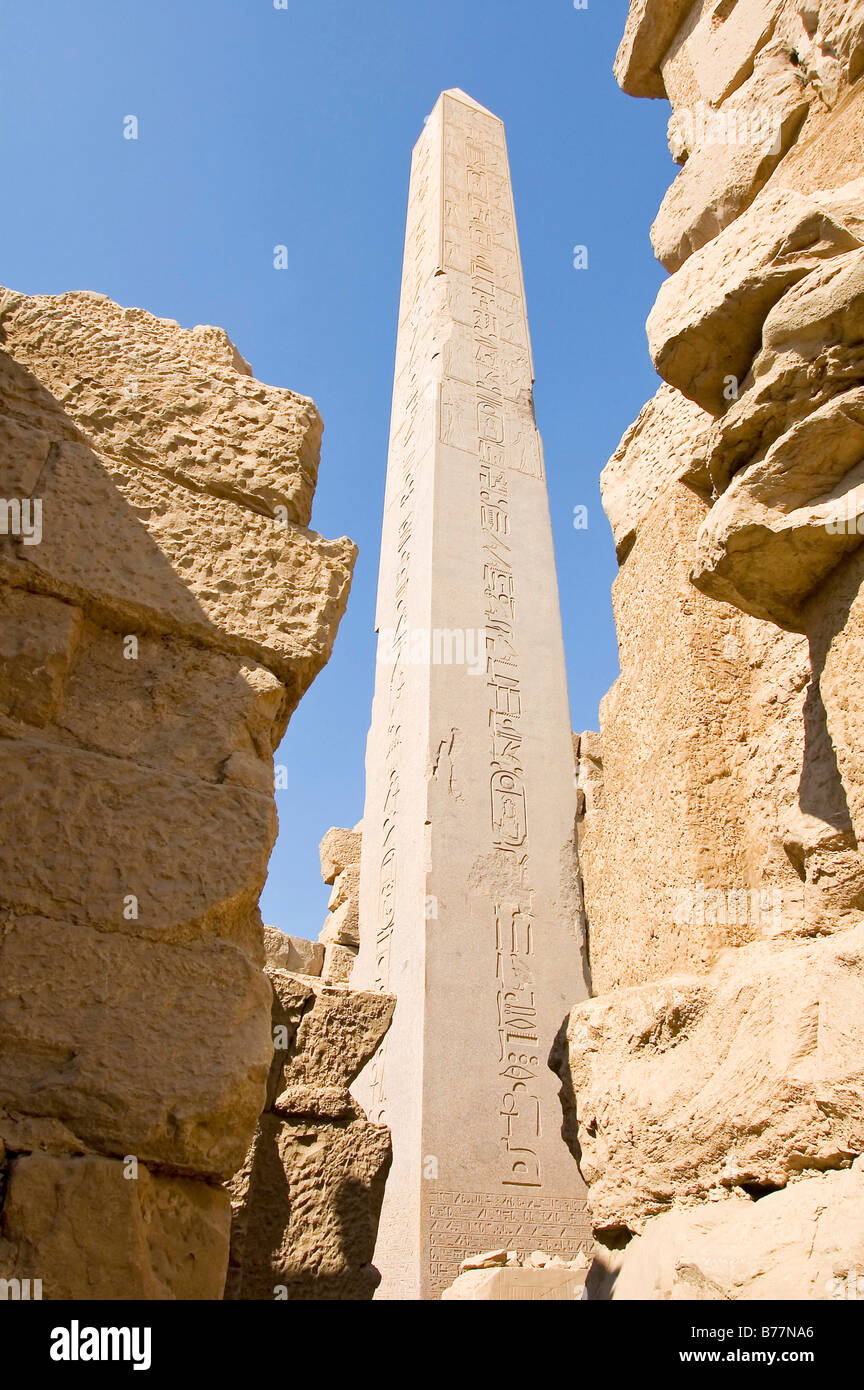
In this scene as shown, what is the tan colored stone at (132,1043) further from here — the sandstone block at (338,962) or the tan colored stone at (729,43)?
the sandstone block at (338,962)

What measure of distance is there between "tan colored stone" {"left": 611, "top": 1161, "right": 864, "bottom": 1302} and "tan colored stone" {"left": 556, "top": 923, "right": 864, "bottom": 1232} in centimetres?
5

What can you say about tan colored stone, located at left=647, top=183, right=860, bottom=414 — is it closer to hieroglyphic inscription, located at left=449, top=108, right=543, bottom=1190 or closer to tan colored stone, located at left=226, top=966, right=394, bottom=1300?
tan colored stone, located at left=226, top=966, right=394, bottom=1300

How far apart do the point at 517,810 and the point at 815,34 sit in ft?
17.1

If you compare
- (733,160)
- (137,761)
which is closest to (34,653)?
(137,761)

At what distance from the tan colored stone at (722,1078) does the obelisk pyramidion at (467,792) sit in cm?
400

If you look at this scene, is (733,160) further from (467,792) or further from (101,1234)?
(467,792)

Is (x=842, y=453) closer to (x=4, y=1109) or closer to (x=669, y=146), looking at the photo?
(x=4, y=1109)

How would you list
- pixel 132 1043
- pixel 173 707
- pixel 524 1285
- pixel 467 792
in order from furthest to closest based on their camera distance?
1. pixel 467 792
2. pixel 524 1285
3. pixel 173 707
4. pixel 132 1043

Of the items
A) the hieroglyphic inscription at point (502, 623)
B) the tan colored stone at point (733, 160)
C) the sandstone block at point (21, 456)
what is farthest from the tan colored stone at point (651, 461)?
the hieroglyphic inscription at point (502, 623)

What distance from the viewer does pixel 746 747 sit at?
2430 mm

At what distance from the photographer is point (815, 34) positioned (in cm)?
261

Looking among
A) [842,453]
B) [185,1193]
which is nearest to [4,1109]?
[185,1193]

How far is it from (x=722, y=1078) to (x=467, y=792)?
5273 millimetres

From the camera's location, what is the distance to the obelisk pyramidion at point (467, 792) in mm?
6051
